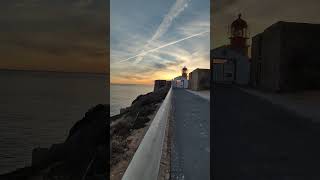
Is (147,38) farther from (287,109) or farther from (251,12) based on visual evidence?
(251,12)

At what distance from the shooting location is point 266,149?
14.0 feet

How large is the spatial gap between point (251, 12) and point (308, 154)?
313 inches

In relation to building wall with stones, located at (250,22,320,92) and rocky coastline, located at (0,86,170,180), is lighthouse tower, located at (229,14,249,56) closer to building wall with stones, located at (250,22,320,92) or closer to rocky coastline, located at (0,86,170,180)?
building wall with stones, located at (250,22,320,92)

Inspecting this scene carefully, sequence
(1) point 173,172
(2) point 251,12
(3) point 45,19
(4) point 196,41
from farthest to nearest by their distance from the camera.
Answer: (3) point 45,19, (2) point 251,12, (4) point 196,41, (1) point 173,172

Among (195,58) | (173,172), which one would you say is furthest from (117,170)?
(195,58)

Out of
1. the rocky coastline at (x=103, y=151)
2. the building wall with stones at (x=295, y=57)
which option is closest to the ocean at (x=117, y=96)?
the rocky coastline at (x=103, y=151)


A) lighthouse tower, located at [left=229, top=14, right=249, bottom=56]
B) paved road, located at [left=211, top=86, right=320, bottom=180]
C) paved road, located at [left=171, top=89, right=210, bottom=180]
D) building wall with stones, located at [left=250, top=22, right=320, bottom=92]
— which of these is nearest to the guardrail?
paved road, located at [left=171, top=89, right=210, bottom=180]

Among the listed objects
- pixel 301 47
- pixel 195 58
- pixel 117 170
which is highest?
pixel 301 47

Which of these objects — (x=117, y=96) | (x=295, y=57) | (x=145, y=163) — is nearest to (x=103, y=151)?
(x=117, y=96)

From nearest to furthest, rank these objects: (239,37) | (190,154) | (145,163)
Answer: (145,163), (190,154), (239,37)

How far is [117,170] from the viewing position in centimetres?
348

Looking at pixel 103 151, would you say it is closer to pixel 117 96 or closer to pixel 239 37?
pixel 117 96

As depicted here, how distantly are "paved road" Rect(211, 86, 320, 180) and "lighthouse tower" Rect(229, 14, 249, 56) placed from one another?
15.4m

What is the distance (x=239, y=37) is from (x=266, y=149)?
19.7 meters
